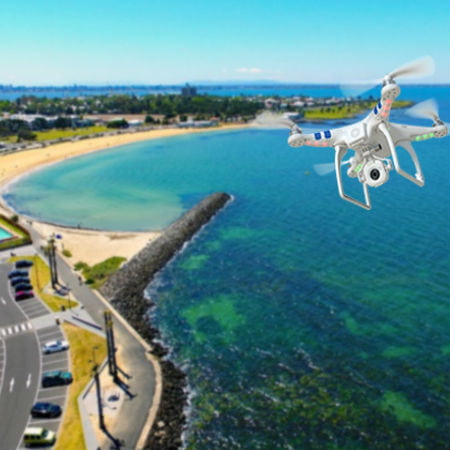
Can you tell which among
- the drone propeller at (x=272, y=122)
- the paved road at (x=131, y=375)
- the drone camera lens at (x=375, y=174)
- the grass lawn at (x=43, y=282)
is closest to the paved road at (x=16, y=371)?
the paved road at (x=131, y=375)

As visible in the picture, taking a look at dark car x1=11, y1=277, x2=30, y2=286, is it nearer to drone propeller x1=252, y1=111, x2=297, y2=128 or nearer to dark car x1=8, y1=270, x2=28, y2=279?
dark car x1=8, y1=270, x2=28, y2=279

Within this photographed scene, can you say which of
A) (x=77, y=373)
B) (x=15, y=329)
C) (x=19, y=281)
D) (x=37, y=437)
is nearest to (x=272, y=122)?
(x=37, y=437)

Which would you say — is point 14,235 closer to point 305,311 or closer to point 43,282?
point 43,282

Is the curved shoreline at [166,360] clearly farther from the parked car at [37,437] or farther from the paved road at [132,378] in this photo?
the parked car at [37,437]

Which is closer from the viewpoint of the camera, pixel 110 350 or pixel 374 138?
pixel 374 138

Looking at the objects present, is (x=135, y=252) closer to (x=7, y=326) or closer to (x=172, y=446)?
(x=7, y=326)

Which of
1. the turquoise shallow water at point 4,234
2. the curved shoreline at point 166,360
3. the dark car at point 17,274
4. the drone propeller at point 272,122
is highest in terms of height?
the drone propeller at point 272,122
